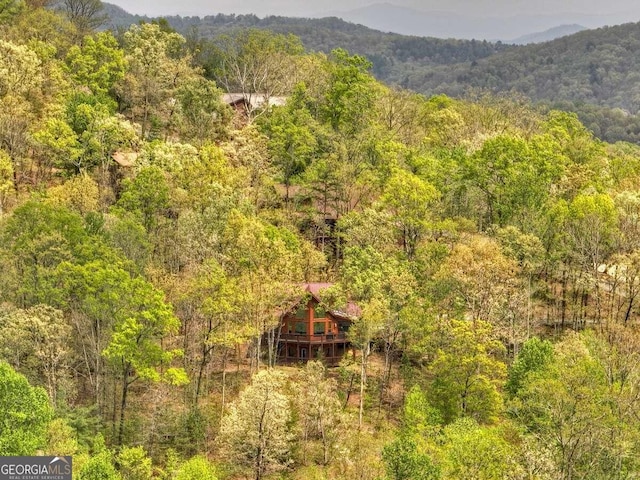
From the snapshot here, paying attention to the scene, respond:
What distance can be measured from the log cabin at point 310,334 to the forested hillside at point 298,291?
46.5 inches

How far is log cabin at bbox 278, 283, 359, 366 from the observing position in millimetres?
56250

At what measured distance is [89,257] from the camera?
46.3 metres

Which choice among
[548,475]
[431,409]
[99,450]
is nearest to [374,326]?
[431,409]

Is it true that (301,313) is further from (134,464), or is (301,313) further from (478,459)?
(478,459)

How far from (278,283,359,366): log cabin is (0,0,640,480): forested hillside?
1182mm

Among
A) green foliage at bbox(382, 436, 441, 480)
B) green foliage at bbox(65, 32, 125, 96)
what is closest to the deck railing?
green foliage at bbox(382, 436, 441, 480)

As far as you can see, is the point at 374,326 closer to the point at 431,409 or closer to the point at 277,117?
the point at 431,409

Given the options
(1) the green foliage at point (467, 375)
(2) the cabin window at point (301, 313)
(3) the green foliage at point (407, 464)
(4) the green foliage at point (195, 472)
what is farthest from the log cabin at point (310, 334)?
(3) the green foliage at point (407, 464)

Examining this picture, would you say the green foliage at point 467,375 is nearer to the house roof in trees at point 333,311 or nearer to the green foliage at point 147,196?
the house roof in trees at point 333,311

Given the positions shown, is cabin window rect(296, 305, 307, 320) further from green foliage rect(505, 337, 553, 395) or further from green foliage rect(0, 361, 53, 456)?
green foliage rect(0, 361, 53, 456)

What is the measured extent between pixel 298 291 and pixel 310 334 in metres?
8.26

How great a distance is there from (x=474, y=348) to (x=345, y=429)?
10118mm

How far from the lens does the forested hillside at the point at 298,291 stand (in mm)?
40281

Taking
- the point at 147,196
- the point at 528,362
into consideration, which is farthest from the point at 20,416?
the point at 528,362
